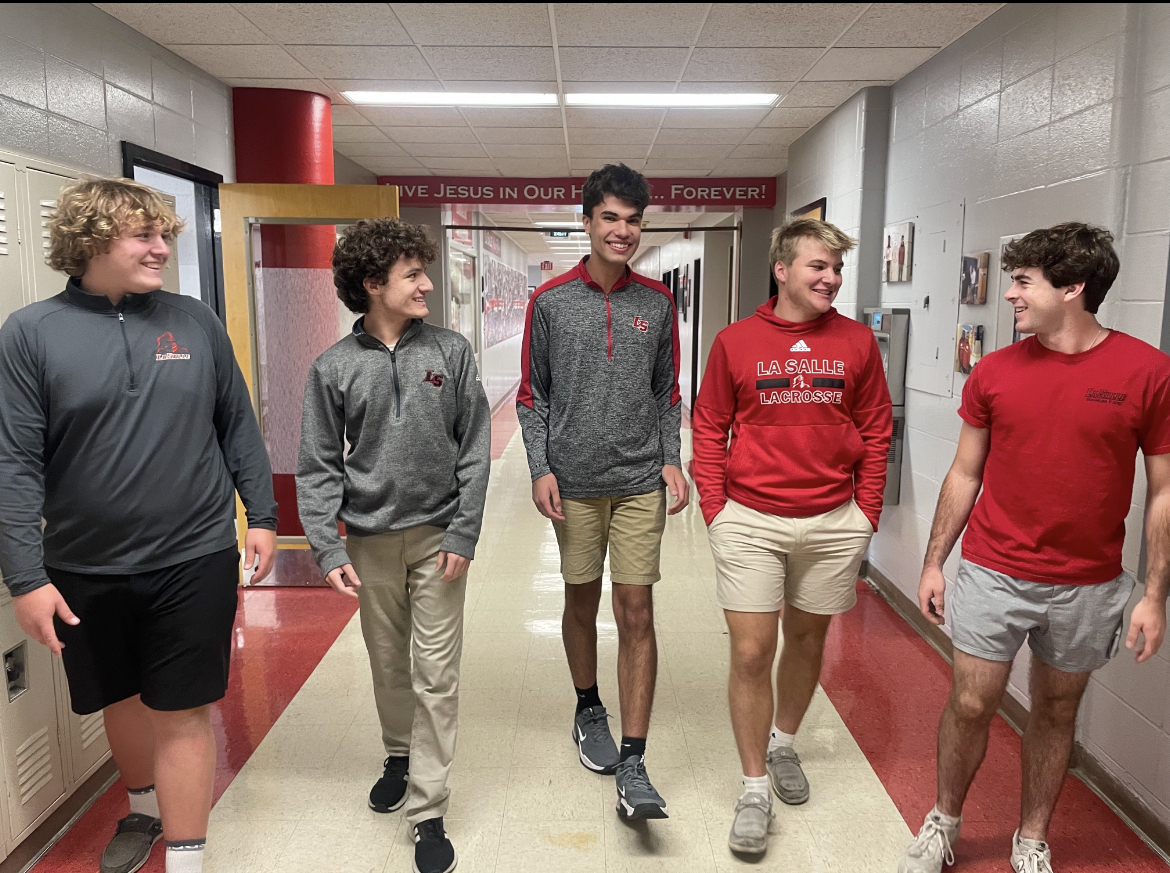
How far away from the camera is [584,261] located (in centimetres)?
243

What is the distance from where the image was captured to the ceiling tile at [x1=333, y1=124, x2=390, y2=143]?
5836 millimetres

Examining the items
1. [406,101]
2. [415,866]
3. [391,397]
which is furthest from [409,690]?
[406,101]

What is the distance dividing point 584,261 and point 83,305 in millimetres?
1239

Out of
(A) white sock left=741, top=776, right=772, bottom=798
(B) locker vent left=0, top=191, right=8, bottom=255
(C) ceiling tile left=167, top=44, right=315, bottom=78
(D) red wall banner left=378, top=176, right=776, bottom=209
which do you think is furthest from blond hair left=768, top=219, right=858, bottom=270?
(D) red wall banner left=378, top=176, right=776, bottom=209

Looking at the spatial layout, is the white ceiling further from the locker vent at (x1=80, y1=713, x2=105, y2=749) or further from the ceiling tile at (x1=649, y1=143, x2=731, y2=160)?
the locker vent at (x1=80, y1=713, x2=105, y2=749)

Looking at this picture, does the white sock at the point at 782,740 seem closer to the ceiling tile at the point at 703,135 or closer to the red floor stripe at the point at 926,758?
the red floor stripe at the point at 926,758

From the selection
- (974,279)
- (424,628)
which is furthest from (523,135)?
(424,628)

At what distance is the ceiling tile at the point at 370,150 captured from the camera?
6.51 metres

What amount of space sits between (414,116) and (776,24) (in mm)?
2683

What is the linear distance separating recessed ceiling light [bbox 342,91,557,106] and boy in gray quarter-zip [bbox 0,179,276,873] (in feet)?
10.9

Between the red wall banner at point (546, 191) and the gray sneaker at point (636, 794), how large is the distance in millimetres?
6458

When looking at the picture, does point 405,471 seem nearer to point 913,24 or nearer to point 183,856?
point 183,856

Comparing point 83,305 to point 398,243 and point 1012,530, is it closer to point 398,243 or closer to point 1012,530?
point 398,243

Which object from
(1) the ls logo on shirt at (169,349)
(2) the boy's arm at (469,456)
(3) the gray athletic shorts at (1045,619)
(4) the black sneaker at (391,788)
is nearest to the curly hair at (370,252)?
(2) the boy's arm at (469,456)
